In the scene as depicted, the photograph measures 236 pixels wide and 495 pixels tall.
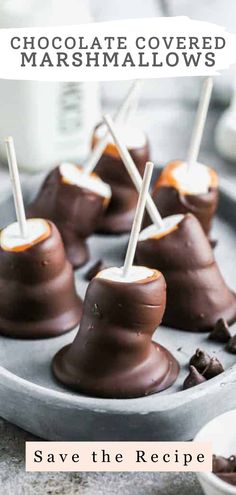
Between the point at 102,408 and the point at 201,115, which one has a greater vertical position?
the point at 201,115

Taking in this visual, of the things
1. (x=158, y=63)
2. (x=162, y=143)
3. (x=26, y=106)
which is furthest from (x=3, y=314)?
(x=162, y=143)

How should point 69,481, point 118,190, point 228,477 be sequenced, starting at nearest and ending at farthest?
point 228,477 < point 69,481 < point 118,190

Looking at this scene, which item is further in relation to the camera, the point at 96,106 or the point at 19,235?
the point at 96,106

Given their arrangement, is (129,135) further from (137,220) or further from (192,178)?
(137,220)

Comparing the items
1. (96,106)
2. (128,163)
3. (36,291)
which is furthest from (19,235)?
(96,106)

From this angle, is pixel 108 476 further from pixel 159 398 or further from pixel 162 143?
pixel 162 143

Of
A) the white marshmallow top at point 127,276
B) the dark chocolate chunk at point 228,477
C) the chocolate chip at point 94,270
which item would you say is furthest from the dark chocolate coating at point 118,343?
the chocolate chip at point 94,270

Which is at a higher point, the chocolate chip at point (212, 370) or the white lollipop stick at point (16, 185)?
the white lollipop stick at point (16, 185)

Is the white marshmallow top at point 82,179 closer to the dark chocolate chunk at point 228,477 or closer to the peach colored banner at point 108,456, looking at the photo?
the peach colored banner at point 108,456
